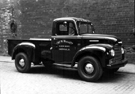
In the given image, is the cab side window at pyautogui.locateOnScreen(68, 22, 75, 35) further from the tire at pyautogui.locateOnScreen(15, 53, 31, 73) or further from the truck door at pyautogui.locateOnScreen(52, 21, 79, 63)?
the tire at pyautogui.locateOnScreen(15, 53, 31, 73)

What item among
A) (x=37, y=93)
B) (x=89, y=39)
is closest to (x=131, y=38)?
(x=89, y=39)

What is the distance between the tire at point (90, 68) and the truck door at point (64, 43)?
59 cm

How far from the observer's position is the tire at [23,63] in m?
8.19

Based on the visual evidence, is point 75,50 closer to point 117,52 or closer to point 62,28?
point 62,28

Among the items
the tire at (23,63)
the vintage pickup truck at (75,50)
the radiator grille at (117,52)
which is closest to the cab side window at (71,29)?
the vintage pickup truck at (75,50)

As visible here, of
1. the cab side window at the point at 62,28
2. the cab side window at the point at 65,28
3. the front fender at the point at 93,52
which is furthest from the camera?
the cab side window at the point at 62,28

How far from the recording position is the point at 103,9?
431 inches

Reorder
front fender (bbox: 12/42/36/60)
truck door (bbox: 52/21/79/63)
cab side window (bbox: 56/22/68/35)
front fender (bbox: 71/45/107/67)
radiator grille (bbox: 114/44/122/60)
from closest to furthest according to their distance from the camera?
front fender (bbox: 71/45/107/67), radiator grille (bbox: 114/44/122/60), truck door (bbox: 52/21/79/63), cab side window (bbox: 56/22/68/35), front fender (bbox: 12/42/36/60)

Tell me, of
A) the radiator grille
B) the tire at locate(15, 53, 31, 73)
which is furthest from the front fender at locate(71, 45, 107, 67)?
the tire at locate(15, 53, 31, 73)

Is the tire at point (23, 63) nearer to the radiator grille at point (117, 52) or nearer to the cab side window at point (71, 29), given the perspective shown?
the cab side window at point (71, 29)

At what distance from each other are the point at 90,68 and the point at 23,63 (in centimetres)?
297

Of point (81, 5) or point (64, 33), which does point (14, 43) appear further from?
point (81, 5)

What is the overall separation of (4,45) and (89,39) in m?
10.1

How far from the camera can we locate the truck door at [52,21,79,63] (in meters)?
7.25
